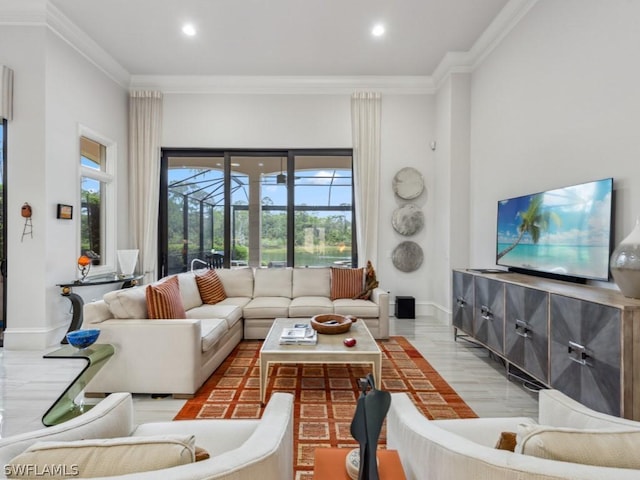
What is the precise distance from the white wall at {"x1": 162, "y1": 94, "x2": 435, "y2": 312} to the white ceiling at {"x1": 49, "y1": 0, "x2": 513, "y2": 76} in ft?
1.41

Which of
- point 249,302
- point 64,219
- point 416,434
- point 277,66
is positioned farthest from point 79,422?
point 277,66

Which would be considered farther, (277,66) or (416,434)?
(277,66)

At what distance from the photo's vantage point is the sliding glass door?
18.4 feet

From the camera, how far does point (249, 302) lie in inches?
172

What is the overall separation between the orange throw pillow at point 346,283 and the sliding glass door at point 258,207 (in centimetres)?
99

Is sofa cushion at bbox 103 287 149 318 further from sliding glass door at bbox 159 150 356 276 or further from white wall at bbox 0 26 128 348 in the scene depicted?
sliding glass door at bbox 159 150 356 276

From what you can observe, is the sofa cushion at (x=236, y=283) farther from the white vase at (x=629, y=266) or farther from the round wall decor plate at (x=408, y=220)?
the white vase at (x=629, y=266)

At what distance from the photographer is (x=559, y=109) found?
3.06m

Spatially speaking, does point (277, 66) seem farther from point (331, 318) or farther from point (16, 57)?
point (331, 318)

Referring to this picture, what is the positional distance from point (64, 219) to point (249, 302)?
7.66ft

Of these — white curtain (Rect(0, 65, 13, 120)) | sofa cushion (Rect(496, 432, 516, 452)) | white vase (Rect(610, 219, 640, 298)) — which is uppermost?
white curtain (Rect(0, 65, 13, 120))

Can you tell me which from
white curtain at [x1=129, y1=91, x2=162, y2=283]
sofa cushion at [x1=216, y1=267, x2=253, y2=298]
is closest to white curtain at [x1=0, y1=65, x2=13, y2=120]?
white curtain at [x1=129, y1=91, x2=162, y2=283]

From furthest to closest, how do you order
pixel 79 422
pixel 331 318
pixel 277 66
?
pixel 277 66 → pixel 331 318 → pixel 79 422

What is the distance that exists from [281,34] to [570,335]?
13.8 ft
